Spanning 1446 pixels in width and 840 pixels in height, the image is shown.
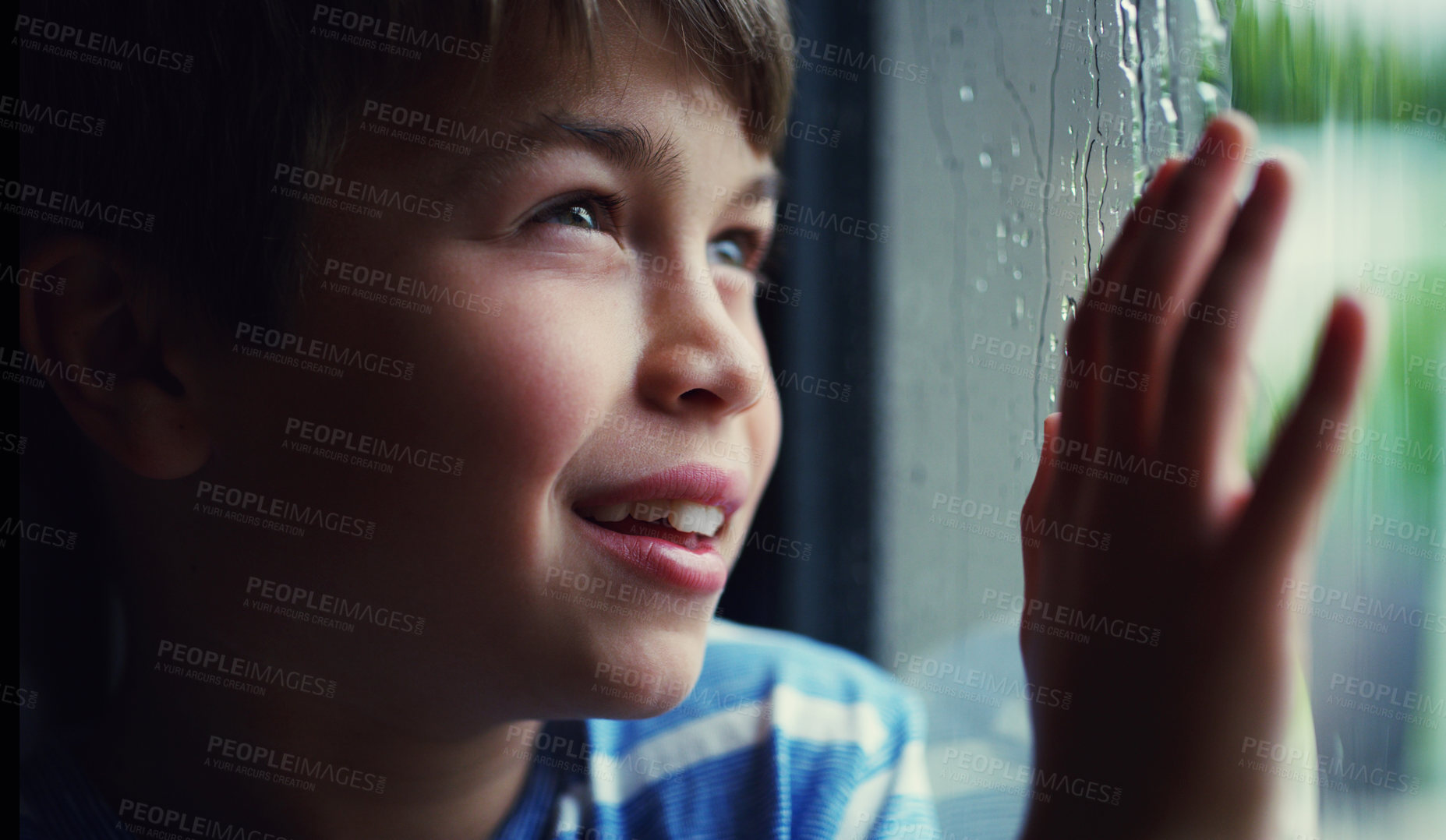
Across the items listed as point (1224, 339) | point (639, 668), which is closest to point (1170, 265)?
point (1224, 339)

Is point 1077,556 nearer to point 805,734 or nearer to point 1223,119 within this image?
point 1223,119

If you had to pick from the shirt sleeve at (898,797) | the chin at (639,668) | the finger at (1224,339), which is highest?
the finger at (1224,339)

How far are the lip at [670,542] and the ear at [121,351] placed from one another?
0.86ft

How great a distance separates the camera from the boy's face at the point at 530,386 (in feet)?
1.86

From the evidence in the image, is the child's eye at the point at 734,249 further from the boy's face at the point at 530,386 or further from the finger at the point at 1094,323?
the finger at the point at 1094,323

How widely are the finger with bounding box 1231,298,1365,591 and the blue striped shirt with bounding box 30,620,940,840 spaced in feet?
1.18

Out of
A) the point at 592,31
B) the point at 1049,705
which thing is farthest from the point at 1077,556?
the point at 592,31

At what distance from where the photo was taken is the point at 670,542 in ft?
2.01

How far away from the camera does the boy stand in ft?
1.71

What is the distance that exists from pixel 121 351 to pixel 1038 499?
565 millimetres

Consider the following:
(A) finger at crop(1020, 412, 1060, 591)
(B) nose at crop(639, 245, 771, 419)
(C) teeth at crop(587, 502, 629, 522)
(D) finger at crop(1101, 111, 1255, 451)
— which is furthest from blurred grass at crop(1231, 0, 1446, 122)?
(C) teeth at crop(587, 502, 629, 522)

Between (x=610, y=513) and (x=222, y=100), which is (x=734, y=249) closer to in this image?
(x=610, y=513)

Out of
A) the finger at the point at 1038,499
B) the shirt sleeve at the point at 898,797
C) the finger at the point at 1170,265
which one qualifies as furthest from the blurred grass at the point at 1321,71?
the shirt sleeve at the point at 898,797

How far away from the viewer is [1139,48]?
20.3 inches
